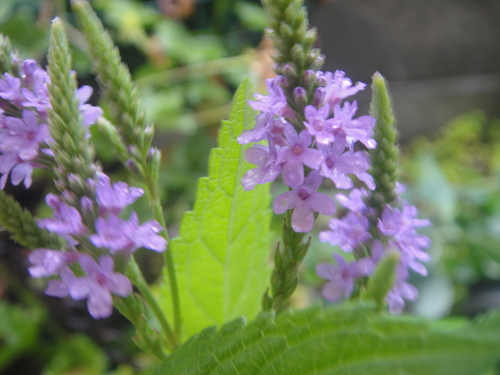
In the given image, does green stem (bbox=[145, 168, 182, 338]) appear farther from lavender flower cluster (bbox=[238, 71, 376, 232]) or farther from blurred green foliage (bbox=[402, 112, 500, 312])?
blurred green foliage (bbox=[402, 112, 500, 312])

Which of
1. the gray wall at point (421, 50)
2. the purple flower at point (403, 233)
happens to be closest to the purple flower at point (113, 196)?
the purple flower at point (403, 233)

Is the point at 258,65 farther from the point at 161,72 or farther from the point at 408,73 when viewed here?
the point at 408,73

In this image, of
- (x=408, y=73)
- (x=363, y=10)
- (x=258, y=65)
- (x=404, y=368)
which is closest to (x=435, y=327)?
(x=404, y=368)

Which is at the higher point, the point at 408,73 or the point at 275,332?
the point at 275,332

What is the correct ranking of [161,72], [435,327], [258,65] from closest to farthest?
[435,327] < [258,65] < [161,72]

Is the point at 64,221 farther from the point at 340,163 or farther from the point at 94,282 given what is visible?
the point at 340,163

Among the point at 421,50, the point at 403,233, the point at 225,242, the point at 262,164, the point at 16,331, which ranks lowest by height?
the point at 16,331

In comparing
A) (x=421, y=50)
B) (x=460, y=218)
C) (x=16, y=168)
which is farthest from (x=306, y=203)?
(x=421, y=50)
